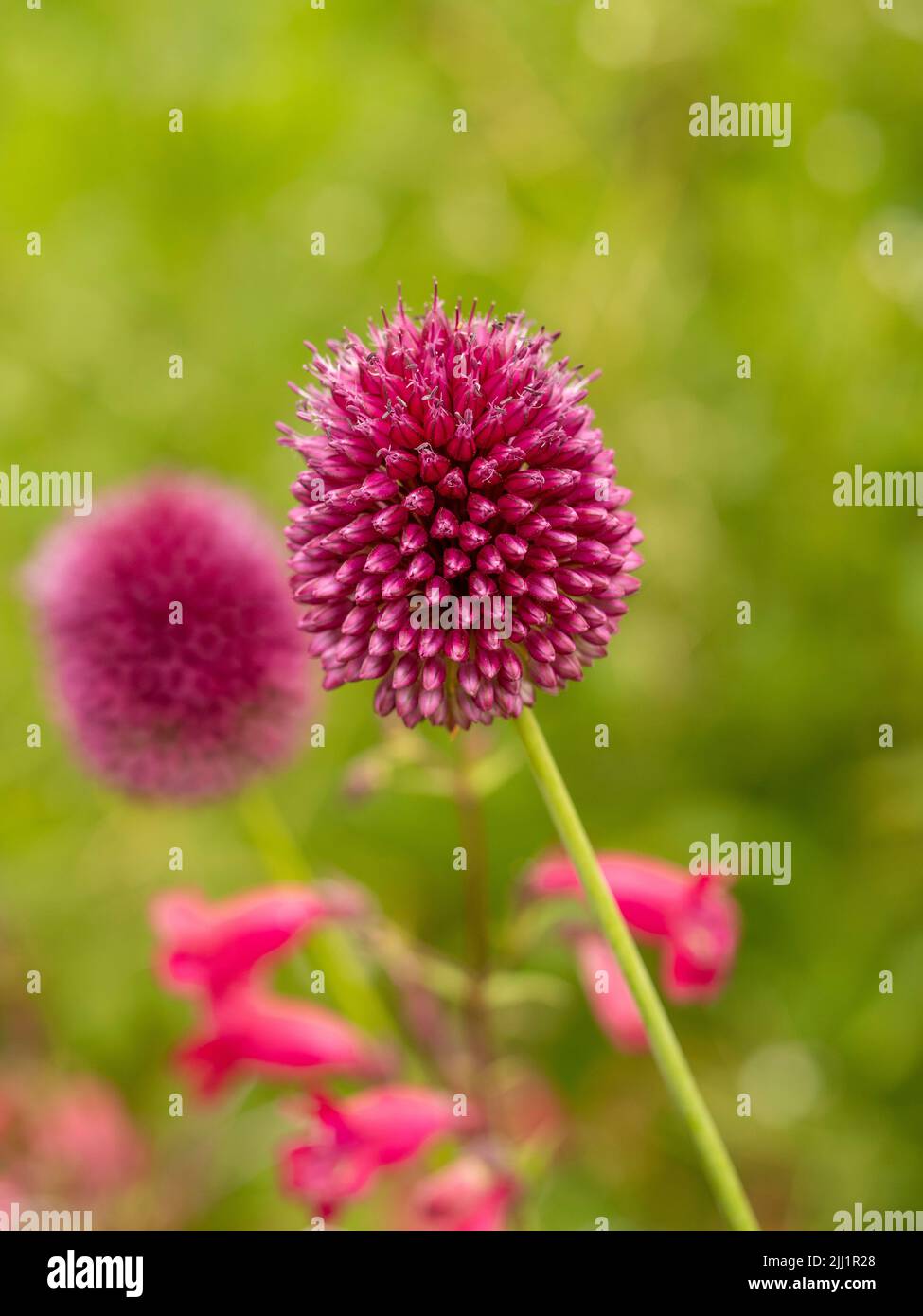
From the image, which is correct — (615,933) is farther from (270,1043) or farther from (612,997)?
(270,1043)

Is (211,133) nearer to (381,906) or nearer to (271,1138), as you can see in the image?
(381,906)

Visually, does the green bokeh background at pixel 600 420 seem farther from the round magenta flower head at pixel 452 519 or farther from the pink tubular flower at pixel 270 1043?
the round magenta flower head at pixel 452 519

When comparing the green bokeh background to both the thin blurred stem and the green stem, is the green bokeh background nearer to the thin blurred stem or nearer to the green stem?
the thin blurred stem

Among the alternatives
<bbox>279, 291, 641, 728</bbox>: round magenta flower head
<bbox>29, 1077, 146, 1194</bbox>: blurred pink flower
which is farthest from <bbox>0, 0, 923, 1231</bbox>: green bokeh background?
<bbox>279, 291, 641, 728</bbox>: round magenta flower head

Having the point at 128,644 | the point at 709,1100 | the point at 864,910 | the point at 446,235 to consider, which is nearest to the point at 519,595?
the point at 128,644

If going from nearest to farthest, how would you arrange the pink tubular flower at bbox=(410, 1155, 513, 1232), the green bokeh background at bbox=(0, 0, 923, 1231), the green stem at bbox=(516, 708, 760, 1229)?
the green stem at bbox=(516, 708, 760, 1229) < the pink tubular flower at bbox=(410, 1155, 513, 1232) < the green bokeh background at bbox=(0, 0, 923, 1231)

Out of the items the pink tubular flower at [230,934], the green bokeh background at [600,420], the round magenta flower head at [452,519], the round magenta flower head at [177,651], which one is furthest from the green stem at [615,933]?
the green bokeh background at [600,420]
